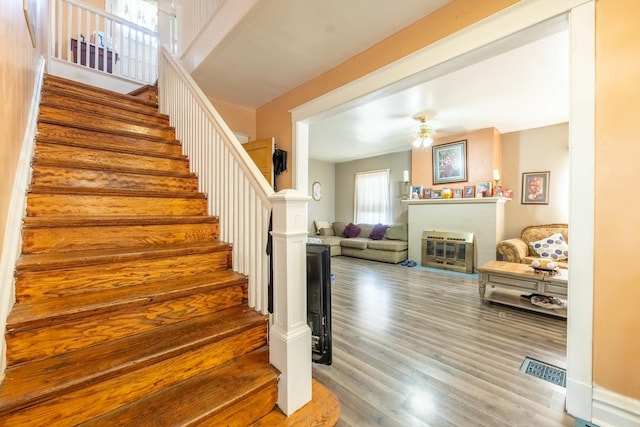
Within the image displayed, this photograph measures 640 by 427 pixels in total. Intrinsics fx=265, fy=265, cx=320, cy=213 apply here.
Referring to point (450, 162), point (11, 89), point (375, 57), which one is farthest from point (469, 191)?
point (11, 89)

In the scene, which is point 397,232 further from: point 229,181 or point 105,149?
point 105,149

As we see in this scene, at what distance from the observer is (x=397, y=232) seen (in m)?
6.23

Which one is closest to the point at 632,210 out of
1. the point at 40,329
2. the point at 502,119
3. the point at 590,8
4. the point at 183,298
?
the point at 590,8

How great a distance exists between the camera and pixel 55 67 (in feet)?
10.9

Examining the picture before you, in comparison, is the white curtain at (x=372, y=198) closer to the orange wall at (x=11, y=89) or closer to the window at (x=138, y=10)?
the window at (x=138, y=10)

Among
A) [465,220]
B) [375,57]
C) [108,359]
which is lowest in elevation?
[108,359]

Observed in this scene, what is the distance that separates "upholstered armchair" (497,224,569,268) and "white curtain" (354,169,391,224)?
291cm

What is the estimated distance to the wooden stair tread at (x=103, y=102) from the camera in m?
2.38

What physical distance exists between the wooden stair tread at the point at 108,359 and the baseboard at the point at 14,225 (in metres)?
0.11

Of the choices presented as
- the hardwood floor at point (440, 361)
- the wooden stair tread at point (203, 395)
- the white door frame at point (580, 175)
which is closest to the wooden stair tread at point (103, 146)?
the wooden stair tread at point (203, 395)

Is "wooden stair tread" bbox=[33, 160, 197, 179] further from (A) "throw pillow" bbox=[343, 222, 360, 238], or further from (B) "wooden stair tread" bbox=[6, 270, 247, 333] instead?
(A) "throw pillow" bbox=[343, 222, 360, 238]

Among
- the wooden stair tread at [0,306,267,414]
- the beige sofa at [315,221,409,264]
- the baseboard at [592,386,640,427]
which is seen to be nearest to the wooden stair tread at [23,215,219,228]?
the wooden stair tread at [0,306,267,414]

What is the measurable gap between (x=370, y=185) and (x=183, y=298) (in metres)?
6.34

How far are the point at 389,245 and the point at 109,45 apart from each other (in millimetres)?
5987
